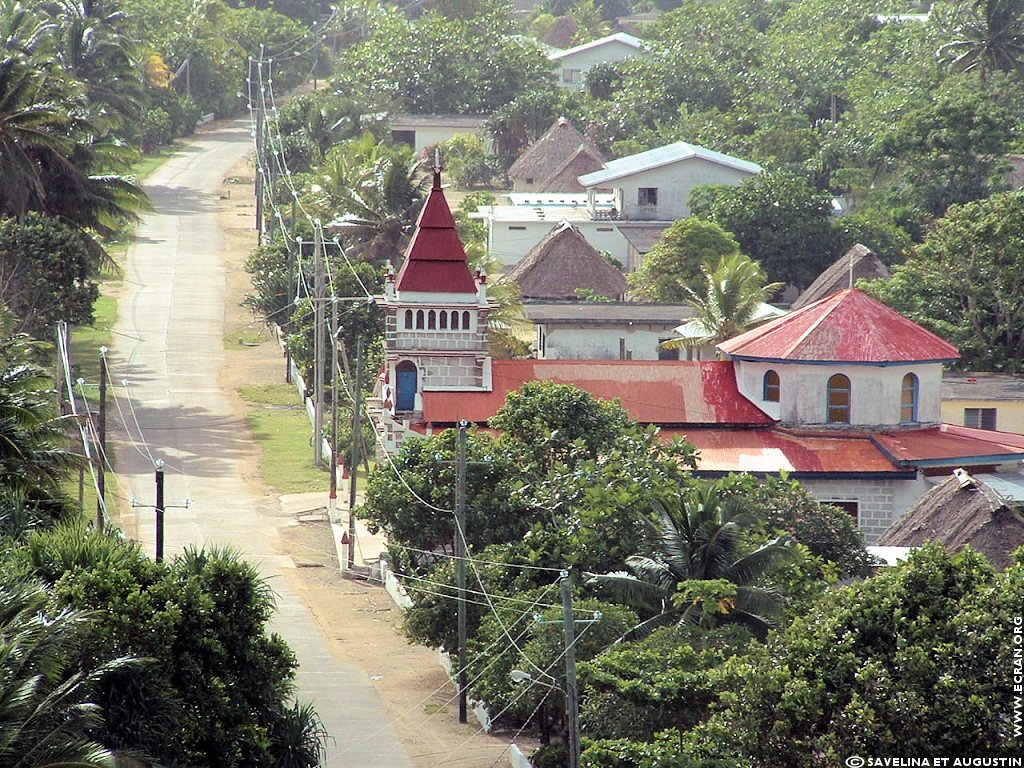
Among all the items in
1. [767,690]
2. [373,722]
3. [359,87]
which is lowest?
[373,722]

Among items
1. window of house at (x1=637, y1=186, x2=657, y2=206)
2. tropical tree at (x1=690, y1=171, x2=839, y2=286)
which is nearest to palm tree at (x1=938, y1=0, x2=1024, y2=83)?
window of house at (x1=637, y1=186, x2=657, y2=206)

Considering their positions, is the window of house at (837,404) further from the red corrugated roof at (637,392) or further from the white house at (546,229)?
the white house at (546,229)

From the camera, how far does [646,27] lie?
511 ft

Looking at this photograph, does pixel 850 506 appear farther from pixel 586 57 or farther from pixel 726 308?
pixel 586 57

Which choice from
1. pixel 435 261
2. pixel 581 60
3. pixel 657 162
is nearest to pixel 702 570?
pixel 435 261

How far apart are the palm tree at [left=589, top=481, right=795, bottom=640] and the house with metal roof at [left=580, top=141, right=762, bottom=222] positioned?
184ft

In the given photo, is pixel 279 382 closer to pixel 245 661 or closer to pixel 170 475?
pixel 170 475

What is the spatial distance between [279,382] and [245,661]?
144 feet

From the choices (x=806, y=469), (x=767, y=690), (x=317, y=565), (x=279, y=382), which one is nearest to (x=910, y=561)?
(x=767, y=690)

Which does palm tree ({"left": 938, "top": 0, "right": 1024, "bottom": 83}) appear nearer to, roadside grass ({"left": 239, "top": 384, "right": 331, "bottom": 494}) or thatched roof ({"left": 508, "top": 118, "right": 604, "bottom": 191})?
thatched roof ({"left": 508, "top": 118, "right": 604, "bottom": 191})

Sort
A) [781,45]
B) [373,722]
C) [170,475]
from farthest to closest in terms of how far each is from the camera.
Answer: [781,45]
[170,475]
[373,722]

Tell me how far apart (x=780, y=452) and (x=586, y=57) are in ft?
295

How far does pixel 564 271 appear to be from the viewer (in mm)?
81875

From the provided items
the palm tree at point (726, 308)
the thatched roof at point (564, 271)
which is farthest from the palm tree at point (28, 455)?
the thatched roof at point (564, 271)
